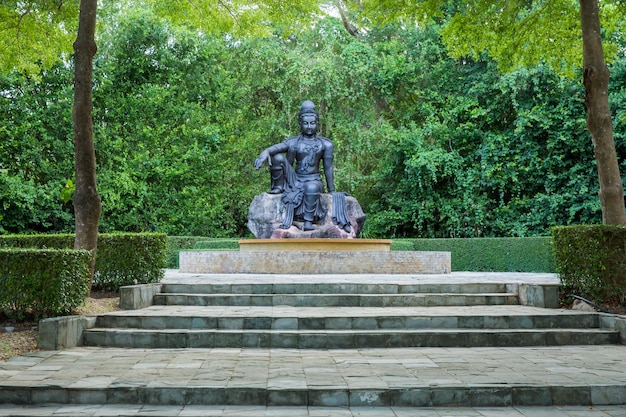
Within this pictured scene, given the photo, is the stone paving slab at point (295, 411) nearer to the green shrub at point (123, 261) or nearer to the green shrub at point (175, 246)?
the green shrub at point (123, 261)

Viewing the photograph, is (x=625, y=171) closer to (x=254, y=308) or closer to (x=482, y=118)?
(x=482, y=118)

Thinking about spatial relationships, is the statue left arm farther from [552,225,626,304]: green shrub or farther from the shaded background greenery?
[552,225,626,304]: green shrub

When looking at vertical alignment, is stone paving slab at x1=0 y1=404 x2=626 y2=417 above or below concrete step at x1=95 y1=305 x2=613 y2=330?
below

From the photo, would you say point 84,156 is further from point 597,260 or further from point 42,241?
point 597,260

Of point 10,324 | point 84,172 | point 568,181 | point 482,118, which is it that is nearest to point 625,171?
point 568,181

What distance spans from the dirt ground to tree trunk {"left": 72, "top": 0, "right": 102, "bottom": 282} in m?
0.67

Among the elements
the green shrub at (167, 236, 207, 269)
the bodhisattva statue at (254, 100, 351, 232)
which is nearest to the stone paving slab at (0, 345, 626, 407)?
the bodhisattva statue at (254, 100, 351, 232)

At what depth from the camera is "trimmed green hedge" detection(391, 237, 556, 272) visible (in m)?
17.7

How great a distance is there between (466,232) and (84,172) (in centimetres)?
1678

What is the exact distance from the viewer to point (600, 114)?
33.7ft

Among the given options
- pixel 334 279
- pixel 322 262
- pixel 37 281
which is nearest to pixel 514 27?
pixel 322 262

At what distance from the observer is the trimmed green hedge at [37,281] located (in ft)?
25.7

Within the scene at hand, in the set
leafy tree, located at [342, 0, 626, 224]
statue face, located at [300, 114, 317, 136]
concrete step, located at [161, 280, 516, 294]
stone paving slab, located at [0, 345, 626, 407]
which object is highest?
leafy tree, located at [342, 0, 626, 224]

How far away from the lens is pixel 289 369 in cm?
633
